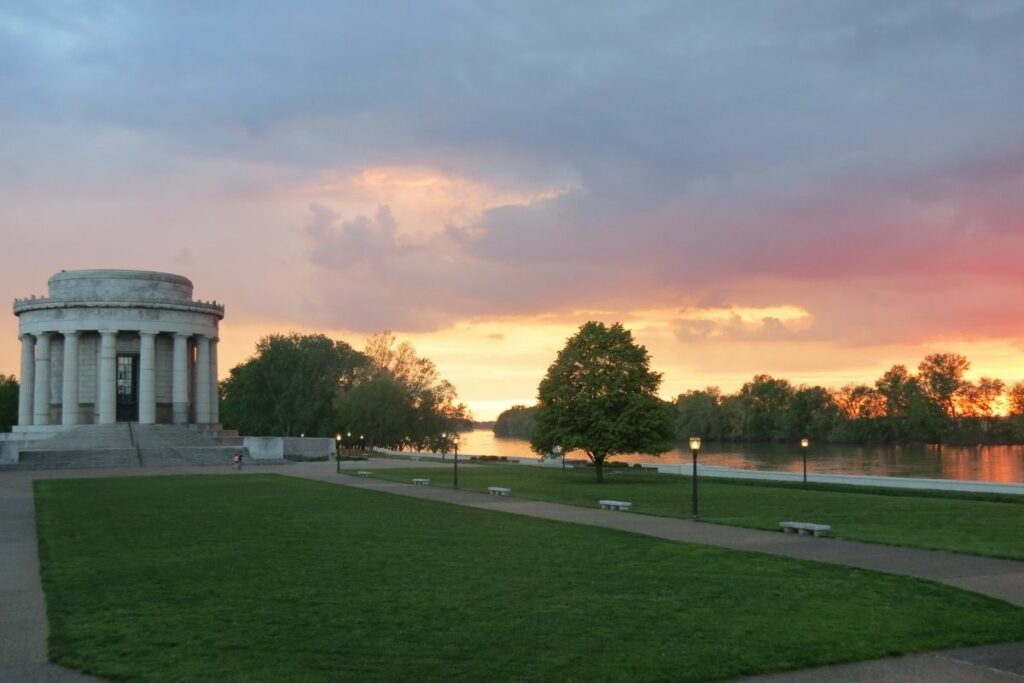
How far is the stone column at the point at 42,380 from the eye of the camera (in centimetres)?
7425

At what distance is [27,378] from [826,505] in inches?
2706

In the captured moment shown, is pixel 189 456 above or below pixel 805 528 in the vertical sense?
below

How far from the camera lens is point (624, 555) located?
17.8 m

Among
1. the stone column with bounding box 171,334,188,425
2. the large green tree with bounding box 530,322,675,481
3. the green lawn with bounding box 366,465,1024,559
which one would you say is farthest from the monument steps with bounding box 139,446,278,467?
the large green tree with bounding box 530,322,675,481

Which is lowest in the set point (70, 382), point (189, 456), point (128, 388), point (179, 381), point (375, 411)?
point (189, 456)

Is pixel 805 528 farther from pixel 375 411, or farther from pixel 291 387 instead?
pixel 291 387

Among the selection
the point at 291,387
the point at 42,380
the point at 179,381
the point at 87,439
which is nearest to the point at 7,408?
the point at 291,387

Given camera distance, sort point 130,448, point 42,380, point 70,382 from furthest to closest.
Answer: point 42,380 → point 70,382 → point 130,448

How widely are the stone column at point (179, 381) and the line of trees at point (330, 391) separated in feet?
68.6

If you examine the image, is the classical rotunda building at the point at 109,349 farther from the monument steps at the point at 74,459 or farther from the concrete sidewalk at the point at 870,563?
the concrete sidewalk at the point at 870,563

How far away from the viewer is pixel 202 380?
260 ft

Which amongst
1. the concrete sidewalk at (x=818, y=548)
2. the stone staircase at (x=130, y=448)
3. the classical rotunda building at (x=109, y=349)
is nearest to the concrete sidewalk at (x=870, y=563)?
the concrete sidewalk at (x=818, y=548)

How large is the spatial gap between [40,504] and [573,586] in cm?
2278

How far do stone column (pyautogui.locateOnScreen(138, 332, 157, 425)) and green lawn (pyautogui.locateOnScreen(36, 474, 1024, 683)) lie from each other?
55675 millimetres
